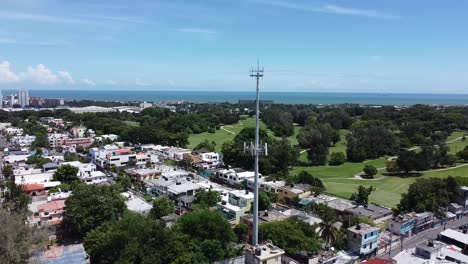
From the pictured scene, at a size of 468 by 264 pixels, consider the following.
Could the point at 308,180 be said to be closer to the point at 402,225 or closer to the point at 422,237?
the point at 402,225

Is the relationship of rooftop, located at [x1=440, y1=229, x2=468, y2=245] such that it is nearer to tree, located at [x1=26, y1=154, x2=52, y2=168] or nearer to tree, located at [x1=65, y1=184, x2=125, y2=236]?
tree, located at [x1=65, y1=184, x2=125, y2=236]

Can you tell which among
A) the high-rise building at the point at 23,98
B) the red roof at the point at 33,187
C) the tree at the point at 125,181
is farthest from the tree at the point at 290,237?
the high-rise building at the point at 23,98

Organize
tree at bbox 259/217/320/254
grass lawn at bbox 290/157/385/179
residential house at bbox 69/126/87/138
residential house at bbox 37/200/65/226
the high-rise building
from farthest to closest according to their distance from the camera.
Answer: the high-rise building, residential house at bbox 69/126/87/138, grass lawn at bbox 290/157/385/179, residential house at bbox 37/200/65/226, tree at bbox 259/217/320/254

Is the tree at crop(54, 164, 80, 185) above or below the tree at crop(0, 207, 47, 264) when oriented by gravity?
below

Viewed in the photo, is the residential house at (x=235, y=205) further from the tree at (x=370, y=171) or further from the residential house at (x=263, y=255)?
the tree at (x=370, y=171)

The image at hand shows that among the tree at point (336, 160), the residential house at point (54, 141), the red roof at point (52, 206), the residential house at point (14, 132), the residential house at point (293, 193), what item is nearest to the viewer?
the red roof at point (52, 206)

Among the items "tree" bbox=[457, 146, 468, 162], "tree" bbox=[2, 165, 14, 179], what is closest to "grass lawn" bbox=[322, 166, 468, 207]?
"tree" bbox=[457, 146, 468, 162]

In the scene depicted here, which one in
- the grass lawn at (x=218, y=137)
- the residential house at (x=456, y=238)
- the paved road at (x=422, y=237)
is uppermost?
the grass lawn at (x=218, y=137)
